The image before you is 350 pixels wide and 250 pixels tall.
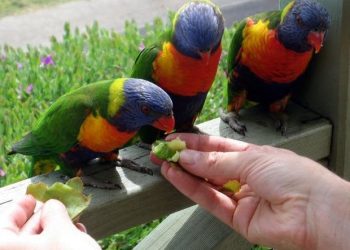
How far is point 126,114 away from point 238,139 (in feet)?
0.89

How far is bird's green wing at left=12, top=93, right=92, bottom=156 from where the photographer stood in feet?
4.01

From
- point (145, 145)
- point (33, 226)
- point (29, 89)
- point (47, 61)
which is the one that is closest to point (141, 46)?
point (47, 61)

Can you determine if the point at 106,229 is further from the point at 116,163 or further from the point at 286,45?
the point at 286,45

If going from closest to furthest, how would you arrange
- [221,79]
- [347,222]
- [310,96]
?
[347,222]
[310,96]
[221,79]

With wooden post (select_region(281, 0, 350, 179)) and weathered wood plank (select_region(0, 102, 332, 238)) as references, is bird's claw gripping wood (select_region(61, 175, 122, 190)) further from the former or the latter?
wooden post (select_region(281, 0, 350, 179))

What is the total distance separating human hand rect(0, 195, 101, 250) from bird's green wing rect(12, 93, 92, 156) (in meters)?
0.36

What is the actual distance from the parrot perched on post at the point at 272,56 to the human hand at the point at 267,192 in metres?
0.20

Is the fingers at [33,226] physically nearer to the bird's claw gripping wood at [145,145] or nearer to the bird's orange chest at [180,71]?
the bird's claw gripping wood at [145,145]

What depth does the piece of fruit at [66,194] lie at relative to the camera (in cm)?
93

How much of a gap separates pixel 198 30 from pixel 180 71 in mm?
112

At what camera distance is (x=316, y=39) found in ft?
4.30

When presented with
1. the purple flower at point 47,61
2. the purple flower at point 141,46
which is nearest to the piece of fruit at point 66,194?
the purple flower at point 47,61

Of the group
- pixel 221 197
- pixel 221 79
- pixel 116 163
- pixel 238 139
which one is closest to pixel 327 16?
pixel 238 139

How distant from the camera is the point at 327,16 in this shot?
4.10ft
